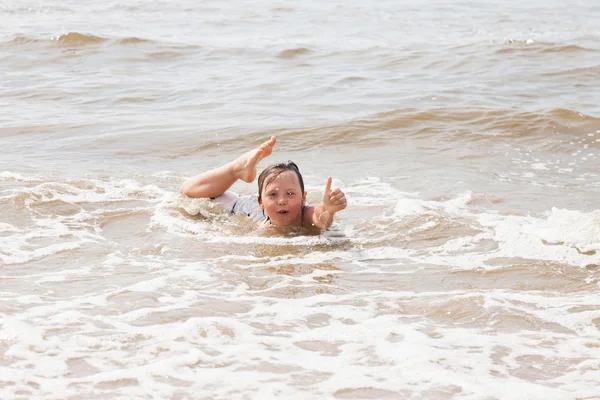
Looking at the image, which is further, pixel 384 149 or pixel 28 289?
pixel 384 149

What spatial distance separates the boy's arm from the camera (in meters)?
6.01

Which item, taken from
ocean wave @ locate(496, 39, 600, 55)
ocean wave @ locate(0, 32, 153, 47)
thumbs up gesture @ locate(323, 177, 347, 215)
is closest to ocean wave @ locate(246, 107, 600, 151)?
thumbs up gesture @ locate(323, 177, 347, 215)

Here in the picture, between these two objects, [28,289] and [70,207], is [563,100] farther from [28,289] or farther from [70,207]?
[28,289]

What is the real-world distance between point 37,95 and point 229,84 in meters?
2.69

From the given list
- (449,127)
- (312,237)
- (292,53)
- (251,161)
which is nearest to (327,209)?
(312,237)

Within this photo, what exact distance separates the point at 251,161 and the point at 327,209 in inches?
37.3

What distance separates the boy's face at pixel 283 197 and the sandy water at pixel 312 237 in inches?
6.4

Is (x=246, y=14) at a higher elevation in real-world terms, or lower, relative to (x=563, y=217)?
higher

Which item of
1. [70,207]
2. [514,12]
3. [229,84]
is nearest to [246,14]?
[514,12]

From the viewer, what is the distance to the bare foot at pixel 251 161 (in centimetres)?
677

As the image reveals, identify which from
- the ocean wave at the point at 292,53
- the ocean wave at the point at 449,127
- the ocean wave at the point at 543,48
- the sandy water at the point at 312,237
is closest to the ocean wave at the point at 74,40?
Result: the sandy water at the point at 312,237

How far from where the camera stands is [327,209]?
611cm

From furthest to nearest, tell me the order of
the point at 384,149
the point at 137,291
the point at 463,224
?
the point at 384,149 → the point at 463,224 → the point at 137,291

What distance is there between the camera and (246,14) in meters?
21.3
